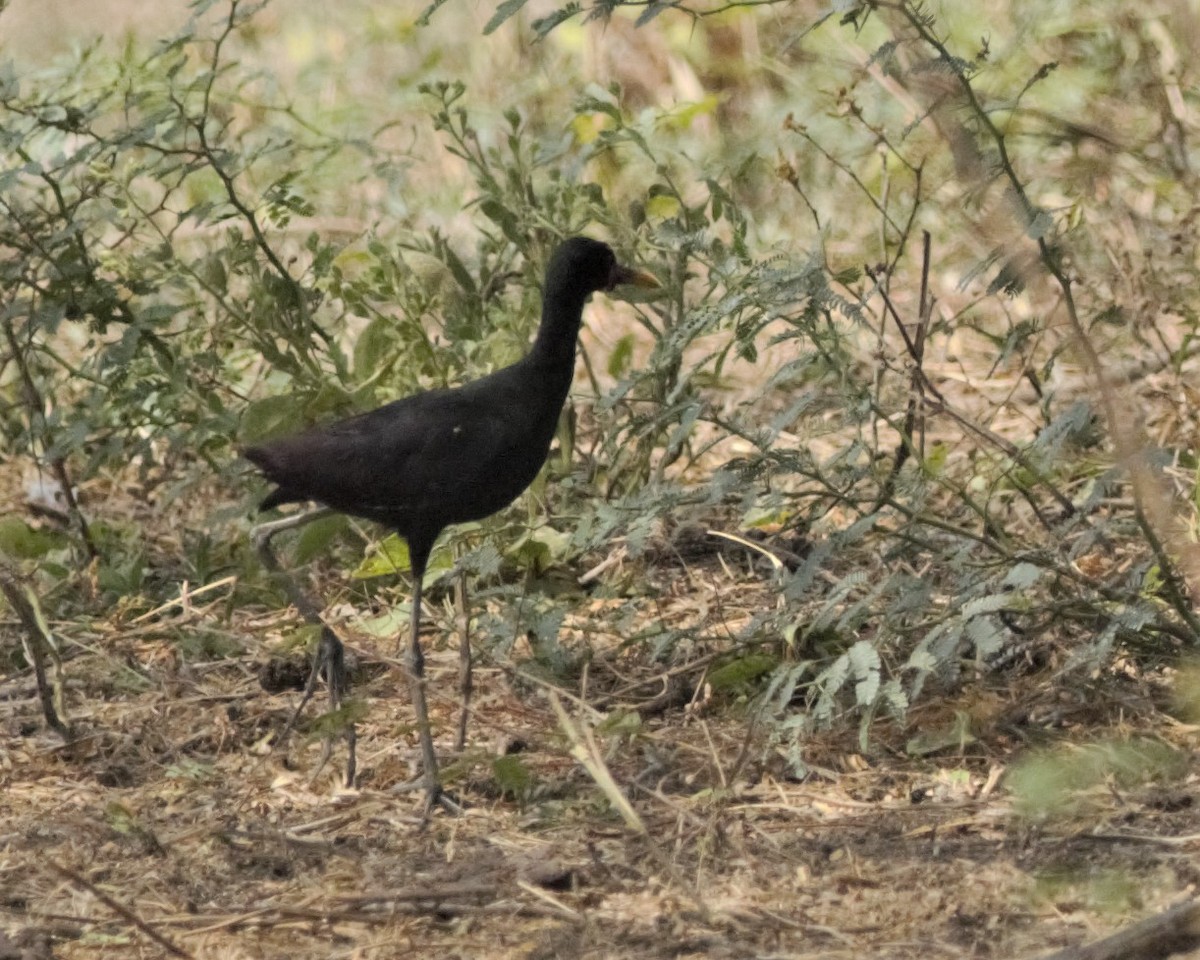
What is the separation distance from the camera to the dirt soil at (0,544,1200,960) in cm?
288

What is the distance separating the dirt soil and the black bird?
0.38 meters

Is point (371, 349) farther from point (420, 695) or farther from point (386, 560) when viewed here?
point (420, 695)

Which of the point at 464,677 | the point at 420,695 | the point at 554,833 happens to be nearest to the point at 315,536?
the point at 464,677

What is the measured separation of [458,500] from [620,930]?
1.29 meters

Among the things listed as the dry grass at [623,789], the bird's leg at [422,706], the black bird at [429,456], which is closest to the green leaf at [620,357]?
the dry grass at [623,789]

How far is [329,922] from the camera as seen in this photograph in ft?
9.67

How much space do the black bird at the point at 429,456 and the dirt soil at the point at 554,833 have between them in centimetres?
38

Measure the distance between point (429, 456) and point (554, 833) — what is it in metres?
0.93

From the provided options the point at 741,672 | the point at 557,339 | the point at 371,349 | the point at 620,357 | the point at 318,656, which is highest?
the point at 371,349

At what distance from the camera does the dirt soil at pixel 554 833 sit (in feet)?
9.46

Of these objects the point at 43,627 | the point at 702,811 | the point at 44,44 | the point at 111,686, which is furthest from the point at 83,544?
the point at 44,44

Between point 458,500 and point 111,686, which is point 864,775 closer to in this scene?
point 458,500

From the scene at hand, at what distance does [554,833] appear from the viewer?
3.42m

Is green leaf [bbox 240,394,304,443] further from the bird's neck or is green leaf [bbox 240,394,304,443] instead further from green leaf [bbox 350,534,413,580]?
the bird's neck
